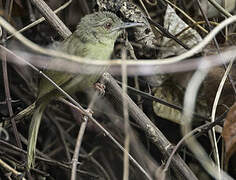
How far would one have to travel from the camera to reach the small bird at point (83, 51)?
3004 mm

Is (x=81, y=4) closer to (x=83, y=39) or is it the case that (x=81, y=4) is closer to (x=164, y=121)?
(x=83, y=39)

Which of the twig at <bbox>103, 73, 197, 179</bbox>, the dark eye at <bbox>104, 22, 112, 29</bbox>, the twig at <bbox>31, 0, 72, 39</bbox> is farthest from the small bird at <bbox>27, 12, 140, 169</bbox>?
the twig at <bbox>103, 73, 197, 179</bbox>

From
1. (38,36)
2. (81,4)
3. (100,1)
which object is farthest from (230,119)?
(38,36)

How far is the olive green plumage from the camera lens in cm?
301

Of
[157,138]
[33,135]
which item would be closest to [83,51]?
[33,135]

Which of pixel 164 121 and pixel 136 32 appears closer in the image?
pixel 136 32

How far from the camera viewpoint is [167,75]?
3.44 m

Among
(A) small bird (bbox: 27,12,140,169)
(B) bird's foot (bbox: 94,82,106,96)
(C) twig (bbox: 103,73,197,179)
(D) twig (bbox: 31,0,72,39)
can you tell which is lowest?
(C) twig (bbox: 103,73,197,179)

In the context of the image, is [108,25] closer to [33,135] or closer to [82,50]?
[82,50]

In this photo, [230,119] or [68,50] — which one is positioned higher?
[68,50]

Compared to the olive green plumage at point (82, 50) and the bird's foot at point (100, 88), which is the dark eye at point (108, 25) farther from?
the bird's foot at point (100, 88)

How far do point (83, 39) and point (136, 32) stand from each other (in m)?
0.41

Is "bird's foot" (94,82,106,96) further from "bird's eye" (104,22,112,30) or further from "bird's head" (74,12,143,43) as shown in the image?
"bird's eye" (104,22,112,30)

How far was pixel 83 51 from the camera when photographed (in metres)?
3.13
